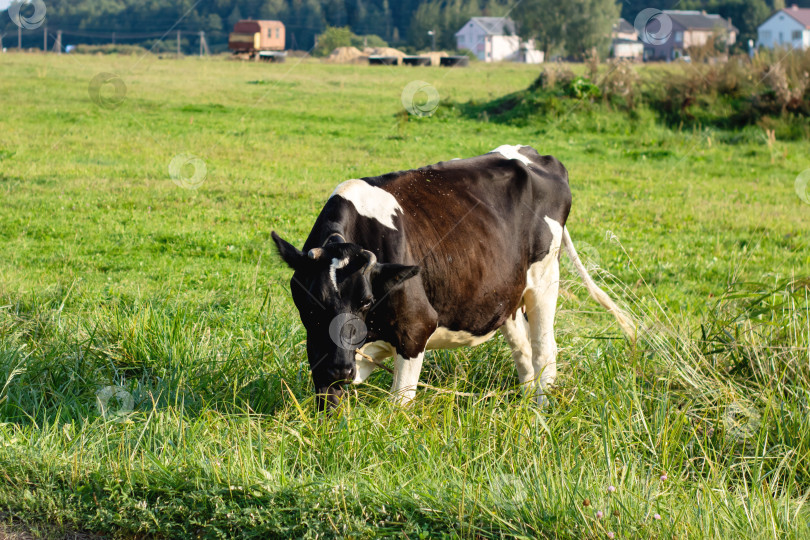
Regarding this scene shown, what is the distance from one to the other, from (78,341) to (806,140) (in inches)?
639

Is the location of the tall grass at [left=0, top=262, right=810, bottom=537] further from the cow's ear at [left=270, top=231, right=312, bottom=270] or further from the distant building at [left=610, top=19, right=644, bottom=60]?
the distant building at [left=610, top=19, right=644, bottom=60]

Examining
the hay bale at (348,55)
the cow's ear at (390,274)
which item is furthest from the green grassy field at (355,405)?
the hay bale at (348,55)

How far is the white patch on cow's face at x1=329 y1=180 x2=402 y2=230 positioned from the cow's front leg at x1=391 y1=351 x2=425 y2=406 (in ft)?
2.36

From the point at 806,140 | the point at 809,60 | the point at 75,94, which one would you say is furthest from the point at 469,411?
the point at 75,94

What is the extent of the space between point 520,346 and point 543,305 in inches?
12.5

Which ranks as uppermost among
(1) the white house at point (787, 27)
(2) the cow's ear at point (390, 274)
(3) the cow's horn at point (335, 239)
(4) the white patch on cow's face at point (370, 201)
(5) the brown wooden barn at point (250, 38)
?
(1) the white house at point (787, 27)

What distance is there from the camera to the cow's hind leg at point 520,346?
18.3 ft

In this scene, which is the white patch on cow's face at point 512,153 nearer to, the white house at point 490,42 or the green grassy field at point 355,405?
the green grassy field at point 355,405

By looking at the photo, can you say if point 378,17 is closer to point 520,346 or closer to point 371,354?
point 520,346

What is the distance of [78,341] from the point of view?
5.66 m

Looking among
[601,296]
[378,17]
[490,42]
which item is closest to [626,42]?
[490,42]

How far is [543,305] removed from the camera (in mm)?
5672

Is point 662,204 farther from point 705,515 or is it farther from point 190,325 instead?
point 705,515

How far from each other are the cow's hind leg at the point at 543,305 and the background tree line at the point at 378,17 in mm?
50800
